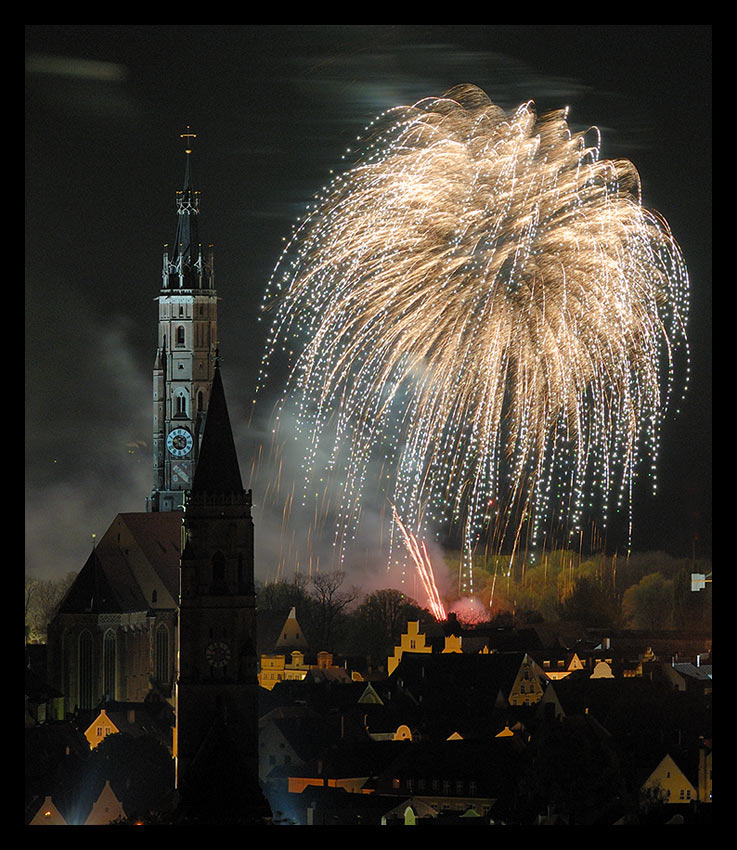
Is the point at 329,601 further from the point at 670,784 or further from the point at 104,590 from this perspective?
the point at 104,590

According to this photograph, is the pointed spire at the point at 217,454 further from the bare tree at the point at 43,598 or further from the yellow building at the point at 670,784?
the bare tree at the point at 43,598

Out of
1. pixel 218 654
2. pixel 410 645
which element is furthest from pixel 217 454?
pixel 410 645

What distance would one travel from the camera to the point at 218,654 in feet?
117

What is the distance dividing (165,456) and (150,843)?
21235 mm

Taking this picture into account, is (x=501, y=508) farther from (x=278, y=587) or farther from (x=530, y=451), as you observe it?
(x=278, y=587)

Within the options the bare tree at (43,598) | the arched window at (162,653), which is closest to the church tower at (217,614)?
the bare tree at (43,598)

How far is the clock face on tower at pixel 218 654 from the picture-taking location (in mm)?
35562

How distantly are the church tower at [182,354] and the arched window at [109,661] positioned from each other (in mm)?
3285

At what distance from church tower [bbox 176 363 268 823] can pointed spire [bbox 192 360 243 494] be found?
1cm

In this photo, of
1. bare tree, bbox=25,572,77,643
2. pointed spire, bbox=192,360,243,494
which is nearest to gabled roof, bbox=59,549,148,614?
bare tree, bbox=25,572,77,643

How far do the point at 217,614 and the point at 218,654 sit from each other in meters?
0.64

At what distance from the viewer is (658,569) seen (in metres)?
35.4
